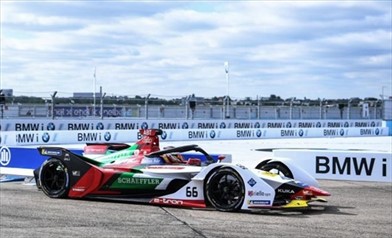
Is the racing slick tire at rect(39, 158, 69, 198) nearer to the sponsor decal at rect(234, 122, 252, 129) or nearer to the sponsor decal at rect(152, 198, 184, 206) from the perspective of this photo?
the sponsor decal at rect(152, 198, 184, 206)

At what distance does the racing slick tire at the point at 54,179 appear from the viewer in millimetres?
10562

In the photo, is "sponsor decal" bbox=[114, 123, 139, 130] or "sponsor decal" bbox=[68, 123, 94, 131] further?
"sponsor decal" bbox=[114, 123, 139, 130]

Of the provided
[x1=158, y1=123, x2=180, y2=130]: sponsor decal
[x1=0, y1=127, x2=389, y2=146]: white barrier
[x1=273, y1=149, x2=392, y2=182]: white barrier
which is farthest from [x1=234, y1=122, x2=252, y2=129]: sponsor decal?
[x1=273, y1=149, x2=392, y2=182]: white barrier

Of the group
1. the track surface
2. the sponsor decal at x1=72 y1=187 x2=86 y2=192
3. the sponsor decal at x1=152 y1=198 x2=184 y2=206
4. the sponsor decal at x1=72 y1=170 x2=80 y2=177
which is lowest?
the track surface

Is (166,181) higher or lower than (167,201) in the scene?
higher

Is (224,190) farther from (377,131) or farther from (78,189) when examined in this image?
(377,131)

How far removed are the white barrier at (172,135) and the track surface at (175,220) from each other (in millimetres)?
13498

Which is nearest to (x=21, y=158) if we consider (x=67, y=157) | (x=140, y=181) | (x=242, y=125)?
(x=67, y=157)

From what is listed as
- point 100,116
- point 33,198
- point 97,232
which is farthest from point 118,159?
point 100,116

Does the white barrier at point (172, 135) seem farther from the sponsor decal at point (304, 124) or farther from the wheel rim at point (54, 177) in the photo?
the wheel rim at point (54, 177)

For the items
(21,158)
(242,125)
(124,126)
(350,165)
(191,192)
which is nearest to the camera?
(191,192)

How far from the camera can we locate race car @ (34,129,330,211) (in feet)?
30.3

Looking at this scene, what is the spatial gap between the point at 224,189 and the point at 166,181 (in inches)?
36.5

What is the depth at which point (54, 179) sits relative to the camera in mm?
Result: 10781
